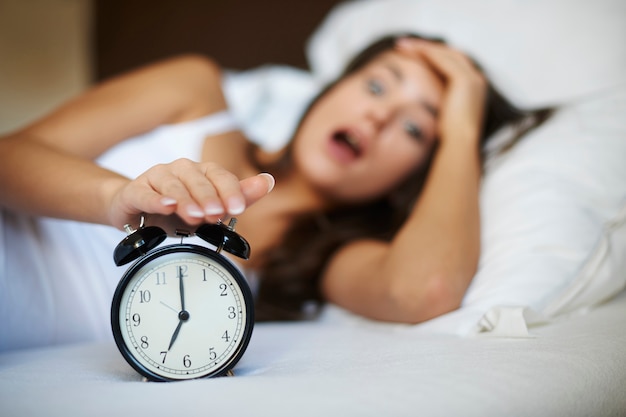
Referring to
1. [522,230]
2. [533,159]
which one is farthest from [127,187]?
[533,159]

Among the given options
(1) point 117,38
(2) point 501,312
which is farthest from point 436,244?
(1) point 117,38

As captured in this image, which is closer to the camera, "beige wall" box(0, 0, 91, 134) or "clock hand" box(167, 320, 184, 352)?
"clock hand" box(167, 320, 184, 352)

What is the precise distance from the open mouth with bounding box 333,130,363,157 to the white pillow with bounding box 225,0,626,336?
332mm

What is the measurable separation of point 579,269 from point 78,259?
0.96 meters

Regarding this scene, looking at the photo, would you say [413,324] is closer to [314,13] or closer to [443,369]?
[443,369]

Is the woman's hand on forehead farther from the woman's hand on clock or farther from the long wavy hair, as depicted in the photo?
the woman's hand on clock

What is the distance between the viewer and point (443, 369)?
2.24 feet

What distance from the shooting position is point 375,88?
1.43 m

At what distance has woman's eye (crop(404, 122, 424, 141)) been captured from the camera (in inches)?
55.9

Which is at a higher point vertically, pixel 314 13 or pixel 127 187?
pixel 314 13

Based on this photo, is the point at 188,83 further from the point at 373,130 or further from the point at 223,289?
the point at 223,289

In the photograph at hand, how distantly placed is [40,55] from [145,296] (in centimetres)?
226

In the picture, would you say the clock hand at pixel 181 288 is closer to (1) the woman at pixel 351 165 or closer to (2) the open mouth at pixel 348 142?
(1) the woman at pixel 351 165

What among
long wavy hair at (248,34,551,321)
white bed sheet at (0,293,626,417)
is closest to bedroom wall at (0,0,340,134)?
long wavy hair at (248,34,551,321)
